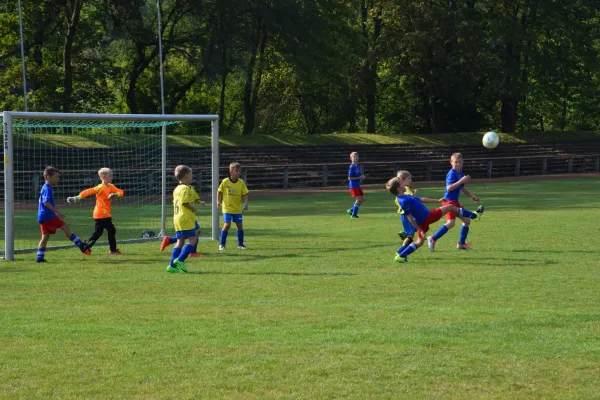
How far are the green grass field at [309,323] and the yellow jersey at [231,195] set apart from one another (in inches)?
30.6

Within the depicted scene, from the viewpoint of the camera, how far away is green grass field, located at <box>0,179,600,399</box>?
748 cm

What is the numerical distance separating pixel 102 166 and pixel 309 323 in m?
25.0

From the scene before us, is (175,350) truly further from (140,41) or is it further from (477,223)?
(140,41)

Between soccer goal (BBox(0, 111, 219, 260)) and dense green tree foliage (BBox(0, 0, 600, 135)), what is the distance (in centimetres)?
560

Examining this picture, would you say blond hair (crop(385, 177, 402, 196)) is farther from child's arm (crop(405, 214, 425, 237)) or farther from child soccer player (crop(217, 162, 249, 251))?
child soccer player (crop(217, 162, 249, 251))

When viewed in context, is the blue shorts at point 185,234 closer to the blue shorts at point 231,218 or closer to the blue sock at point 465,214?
the blue shorts at point 231,218

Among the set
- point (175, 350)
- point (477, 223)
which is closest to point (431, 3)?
point (477, 223)

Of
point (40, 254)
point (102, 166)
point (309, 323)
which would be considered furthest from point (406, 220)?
point (102, 166)

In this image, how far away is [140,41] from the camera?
46.0 meters

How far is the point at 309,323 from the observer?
984 cm

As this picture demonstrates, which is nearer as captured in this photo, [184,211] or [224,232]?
[184,211]

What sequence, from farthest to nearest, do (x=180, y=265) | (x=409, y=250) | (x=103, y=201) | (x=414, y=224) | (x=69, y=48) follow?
(x=69, y=48)
(x=103, y=201)
(x=409, y=250)
(x=414, y=224)
(x=180, y=265)

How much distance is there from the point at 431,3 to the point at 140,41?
16959 millimetres

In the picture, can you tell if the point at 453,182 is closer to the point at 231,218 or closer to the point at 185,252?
the point at 231,218
